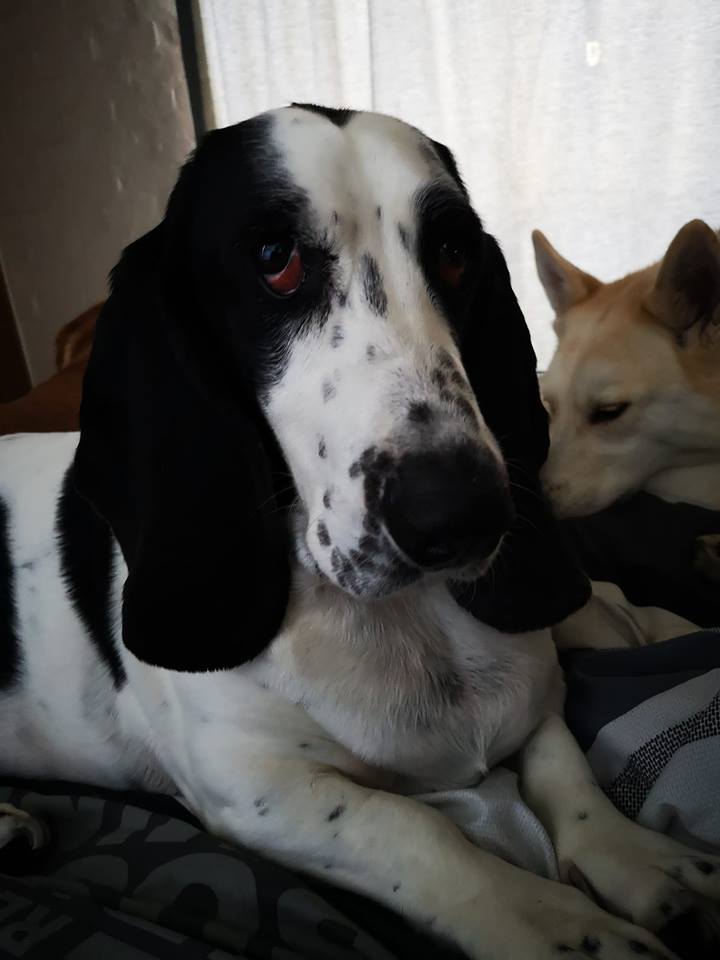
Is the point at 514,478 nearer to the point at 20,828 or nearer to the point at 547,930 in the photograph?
the point at 547,930

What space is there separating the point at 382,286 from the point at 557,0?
197 centimetres

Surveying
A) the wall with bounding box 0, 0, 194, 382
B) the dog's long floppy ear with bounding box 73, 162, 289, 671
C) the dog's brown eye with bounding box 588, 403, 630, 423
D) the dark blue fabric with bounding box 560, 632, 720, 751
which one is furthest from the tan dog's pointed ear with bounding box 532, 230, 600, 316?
the wall with bounding box 0, 0, 194, 382

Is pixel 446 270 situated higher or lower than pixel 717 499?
higher

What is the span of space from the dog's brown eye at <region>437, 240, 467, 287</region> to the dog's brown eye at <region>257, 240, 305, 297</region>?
157mm

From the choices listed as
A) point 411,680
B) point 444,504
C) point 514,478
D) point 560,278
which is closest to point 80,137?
point 560,278

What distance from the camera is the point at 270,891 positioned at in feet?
2.63

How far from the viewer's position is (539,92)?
93.4 inches

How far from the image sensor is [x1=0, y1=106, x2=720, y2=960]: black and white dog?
0.72 m

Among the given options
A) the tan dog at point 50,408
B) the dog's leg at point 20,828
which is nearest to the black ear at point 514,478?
the dog's leg at point 20,828

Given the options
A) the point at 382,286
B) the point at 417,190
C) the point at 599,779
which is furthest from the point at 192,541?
the point at 599,779

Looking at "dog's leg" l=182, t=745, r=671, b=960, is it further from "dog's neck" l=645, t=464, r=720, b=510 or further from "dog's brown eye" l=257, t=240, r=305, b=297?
"dog's neck" l=645, t=464, r=720, b=510

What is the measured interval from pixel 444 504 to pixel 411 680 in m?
0.37

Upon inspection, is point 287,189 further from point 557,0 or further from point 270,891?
point 557,0

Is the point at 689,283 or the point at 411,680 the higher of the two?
the point at 689,283
